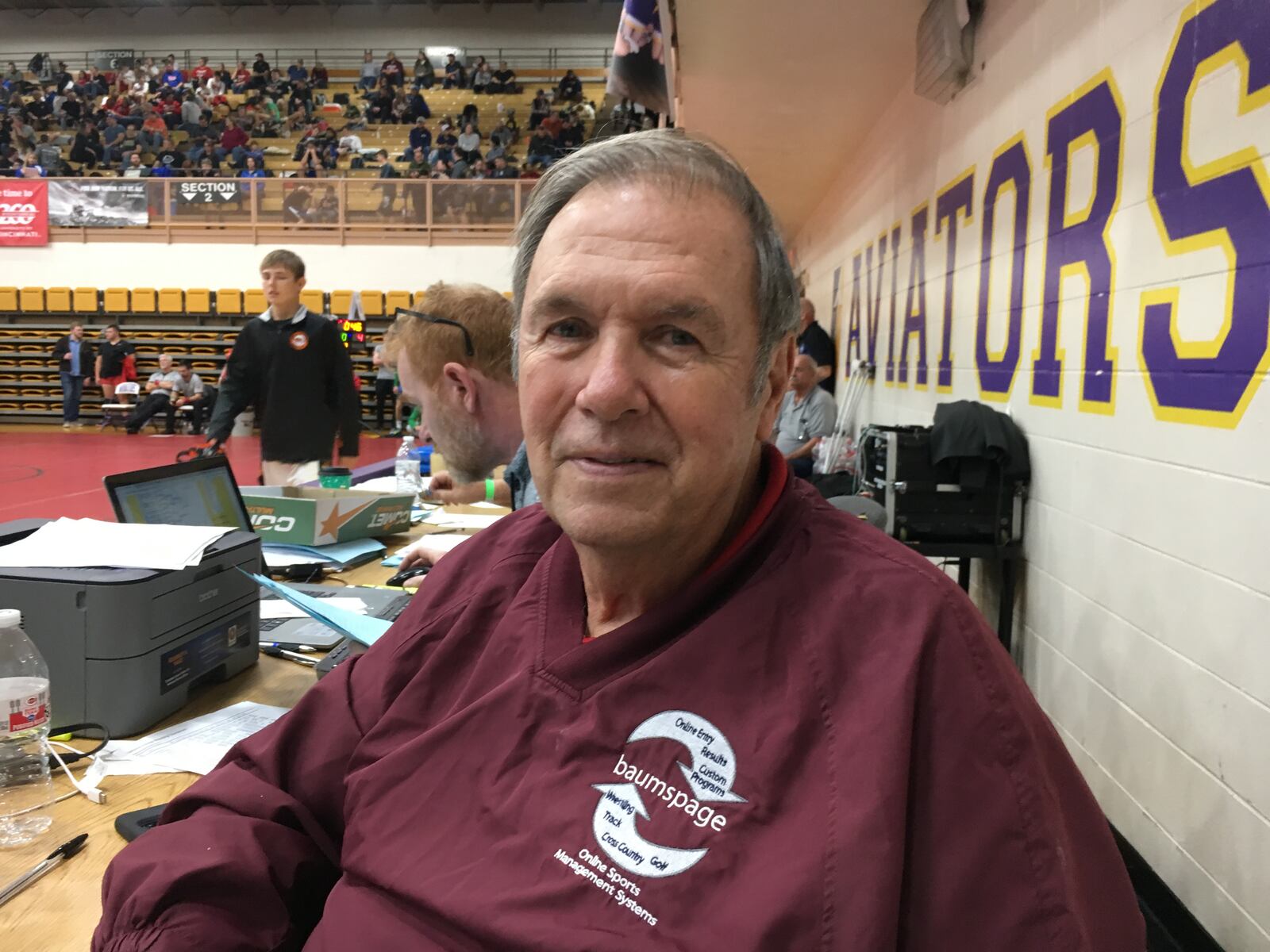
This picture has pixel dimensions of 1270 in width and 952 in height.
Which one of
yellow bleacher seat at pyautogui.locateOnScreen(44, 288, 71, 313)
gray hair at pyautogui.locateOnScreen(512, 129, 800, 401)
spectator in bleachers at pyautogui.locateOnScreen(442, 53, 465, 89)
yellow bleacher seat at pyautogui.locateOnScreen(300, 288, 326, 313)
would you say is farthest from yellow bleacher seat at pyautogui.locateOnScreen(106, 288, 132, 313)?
gray hair at pyautogui.locateOnScreen(512, 129, 800, 401)

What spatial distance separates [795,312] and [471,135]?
17559 millimetres

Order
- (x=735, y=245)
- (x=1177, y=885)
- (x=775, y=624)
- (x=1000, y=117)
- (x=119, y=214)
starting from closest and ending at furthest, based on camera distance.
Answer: (x=775, y=624)
(x=735, y=245)
(x=1177, y=885)
(x=1000, y=117)
(x=119, y=214)

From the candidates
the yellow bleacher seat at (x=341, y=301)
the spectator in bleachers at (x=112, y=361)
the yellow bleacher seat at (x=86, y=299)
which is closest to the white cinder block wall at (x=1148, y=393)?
the yellow bleacher seat at (x=341, y=301)

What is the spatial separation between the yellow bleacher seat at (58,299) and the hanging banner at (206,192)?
2.45m

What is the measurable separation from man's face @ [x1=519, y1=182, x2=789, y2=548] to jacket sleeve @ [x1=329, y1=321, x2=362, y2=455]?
4.15m

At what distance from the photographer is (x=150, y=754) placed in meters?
1.32

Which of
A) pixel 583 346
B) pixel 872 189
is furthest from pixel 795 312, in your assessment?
pixel 872 189

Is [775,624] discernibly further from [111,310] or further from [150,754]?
[111,310]

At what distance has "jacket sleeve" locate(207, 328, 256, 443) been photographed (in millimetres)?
4711

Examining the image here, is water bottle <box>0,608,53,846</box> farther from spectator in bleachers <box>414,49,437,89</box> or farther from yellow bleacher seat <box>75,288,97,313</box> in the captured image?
spectator in bleachers <box>414,49,437,89</box>

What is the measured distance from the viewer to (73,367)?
13719mm

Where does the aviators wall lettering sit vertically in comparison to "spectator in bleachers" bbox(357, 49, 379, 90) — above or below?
below

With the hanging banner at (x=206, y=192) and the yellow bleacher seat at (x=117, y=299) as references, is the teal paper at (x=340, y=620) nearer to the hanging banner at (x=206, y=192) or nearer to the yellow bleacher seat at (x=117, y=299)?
the hanging banner at (x=206, y=192)

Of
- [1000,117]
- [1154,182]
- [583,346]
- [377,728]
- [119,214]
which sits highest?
[119,214]
